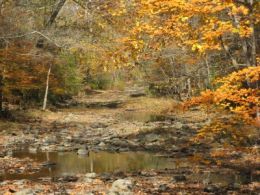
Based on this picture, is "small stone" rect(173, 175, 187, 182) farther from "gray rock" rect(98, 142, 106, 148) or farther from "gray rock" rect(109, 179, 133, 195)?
"gray rock" rect(98, 142, 106, 148)

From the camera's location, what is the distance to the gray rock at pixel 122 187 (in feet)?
35.2

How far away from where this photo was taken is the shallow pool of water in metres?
14.2

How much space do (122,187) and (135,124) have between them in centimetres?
1696

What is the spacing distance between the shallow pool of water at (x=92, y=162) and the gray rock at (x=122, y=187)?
9.40 ft

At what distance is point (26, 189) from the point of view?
440 inches

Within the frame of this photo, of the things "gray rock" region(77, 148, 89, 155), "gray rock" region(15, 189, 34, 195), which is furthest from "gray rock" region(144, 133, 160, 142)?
"gray rock" region(15, 189, 34, 195)

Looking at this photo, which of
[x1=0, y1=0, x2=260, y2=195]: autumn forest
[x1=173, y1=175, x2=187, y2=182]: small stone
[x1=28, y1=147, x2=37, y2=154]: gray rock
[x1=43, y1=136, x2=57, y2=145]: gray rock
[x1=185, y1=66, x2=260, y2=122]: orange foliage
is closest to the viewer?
[x1=185, y1=66, x2=260, y2=122]: orange foliage

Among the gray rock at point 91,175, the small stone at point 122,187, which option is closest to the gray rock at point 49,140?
the gray rock at point 91,175

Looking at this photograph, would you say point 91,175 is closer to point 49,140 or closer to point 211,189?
point 211,189

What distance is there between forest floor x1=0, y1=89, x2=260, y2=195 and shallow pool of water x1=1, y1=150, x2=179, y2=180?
0.59ft

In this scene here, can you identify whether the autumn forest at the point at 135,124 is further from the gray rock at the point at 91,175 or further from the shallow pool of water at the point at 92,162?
the gray rock at the point at 91,175

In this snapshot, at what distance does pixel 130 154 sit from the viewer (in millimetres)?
17406

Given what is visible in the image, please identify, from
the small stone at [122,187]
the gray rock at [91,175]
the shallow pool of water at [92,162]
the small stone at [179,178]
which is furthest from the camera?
the shallow pool of water at [92,162]

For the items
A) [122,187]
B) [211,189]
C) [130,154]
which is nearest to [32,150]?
[130,154]
